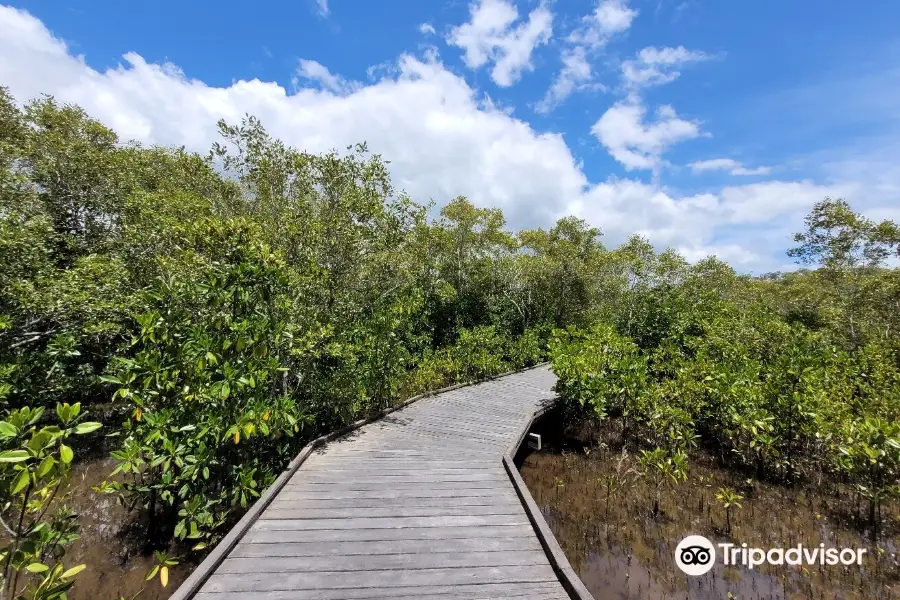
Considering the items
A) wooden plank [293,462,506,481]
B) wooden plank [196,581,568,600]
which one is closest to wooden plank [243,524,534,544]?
wooden plank [196,581,568,600]

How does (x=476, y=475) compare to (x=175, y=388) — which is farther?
(x=476, y=475)

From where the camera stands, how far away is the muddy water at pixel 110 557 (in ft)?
16.2

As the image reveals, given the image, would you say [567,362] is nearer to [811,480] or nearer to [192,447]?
[811,480]

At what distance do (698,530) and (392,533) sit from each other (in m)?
4.83

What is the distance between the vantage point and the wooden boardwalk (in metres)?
3.43

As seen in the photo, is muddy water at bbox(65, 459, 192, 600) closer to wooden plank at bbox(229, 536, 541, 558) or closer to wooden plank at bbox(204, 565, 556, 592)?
wooden plank at bbox(229, 536, 541, 558)

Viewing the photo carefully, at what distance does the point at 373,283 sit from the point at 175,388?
4.57m

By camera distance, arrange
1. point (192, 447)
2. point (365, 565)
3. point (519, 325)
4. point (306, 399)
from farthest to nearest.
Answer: point (519, 325) < point (306, 399) < point (192, 447) < point (365, 565)

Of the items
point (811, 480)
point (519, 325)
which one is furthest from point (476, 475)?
point (519, 325)

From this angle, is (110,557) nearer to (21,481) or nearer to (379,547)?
(379,547)

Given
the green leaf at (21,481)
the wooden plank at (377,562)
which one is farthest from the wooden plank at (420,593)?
the green leaf at (21,481)

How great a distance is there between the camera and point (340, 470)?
5617 mm

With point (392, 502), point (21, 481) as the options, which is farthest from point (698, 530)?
point (21, 481)

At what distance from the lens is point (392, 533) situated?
4172mm
